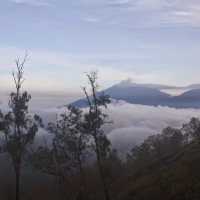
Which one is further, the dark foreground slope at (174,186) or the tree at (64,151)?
the tree at (64,151)

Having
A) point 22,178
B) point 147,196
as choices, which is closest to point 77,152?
point 147,196

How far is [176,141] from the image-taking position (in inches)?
4749

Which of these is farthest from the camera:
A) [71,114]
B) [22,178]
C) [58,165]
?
[22,178]

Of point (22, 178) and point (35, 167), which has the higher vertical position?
point (35, 167)

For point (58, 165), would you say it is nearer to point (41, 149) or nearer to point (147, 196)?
point (41, 149)

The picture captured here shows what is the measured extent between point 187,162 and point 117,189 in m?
11.7

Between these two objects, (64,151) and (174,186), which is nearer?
(174,186)

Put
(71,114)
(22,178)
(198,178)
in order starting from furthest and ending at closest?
(22,178), (71,114), (198,178)

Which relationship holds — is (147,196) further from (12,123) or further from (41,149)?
(41,149)

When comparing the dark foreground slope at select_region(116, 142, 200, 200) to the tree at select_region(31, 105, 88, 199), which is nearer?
the dark foreground slope at select_region(116, 142, 200, 200)

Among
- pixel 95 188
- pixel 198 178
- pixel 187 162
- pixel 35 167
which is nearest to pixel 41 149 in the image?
pixel 35 167

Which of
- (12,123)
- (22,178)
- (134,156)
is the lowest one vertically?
(22,178)

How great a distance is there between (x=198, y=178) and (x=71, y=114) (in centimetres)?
2071

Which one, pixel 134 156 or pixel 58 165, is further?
pixel 134 156
